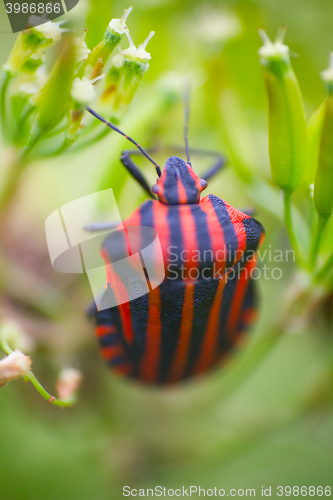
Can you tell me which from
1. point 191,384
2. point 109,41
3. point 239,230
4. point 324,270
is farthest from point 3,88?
point 191,384

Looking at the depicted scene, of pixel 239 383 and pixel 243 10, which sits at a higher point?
pixel 243 10

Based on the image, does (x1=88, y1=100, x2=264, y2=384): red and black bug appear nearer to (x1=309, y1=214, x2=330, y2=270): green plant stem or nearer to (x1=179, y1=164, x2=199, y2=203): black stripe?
(x1=179, y1=164, x2=199, y2=203): black stripe

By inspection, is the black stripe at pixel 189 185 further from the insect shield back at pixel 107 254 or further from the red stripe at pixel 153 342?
the red stripe at pixel 153 342

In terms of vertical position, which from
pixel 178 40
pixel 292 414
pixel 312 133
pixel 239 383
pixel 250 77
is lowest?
pixel 292 414

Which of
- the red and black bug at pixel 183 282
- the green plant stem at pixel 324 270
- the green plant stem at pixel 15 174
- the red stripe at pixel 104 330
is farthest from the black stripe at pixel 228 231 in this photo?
the green plant stem at pixel 15 174

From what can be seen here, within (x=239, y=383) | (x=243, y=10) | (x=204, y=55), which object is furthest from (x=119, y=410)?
(x=243, y=10)

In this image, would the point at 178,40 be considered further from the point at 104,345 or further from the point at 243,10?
the point at 104,345

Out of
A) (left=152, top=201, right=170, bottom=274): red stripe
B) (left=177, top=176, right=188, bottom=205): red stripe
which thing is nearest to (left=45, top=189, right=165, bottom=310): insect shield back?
(left=152, top=201, right=170, bottom=274): red stripe
